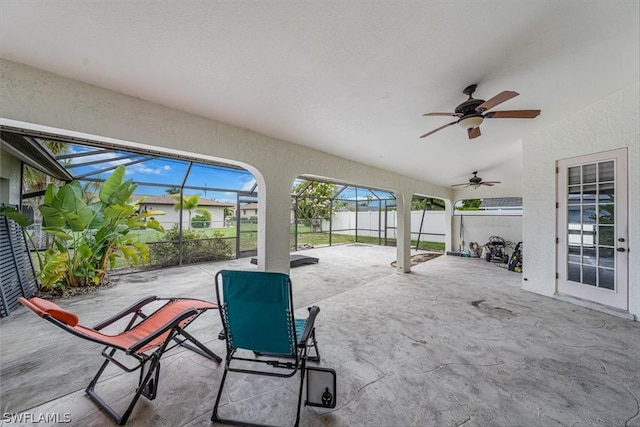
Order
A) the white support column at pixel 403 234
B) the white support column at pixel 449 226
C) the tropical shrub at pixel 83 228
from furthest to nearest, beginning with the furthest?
the white support column at pixel 449 226
the white support column at pixel 403 234
the tropical shrub at pixel 83 228

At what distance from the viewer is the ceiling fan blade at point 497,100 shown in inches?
80.8

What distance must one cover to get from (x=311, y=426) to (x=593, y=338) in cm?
351

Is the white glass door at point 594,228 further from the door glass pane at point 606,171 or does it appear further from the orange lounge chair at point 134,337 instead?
the orange lounge chair at point 134,337

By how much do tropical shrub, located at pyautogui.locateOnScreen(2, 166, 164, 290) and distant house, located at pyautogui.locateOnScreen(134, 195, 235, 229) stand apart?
177 centimetres

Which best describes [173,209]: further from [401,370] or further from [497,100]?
[497,100]

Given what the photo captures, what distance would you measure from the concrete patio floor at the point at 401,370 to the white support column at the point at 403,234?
6.65 ft

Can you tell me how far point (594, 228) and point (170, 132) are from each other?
6.17m

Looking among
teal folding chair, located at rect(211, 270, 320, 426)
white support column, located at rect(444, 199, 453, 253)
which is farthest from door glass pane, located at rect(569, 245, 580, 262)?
white support column, located at rect(444, 199, 453, 253)

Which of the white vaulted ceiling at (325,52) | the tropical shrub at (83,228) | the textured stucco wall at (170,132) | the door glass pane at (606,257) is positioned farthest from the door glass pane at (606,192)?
the tropical shrub at (83,228)

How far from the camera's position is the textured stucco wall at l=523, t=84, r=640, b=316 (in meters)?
3.31

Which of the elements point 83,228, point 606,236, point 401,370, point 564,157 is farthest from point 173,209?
point 606,236

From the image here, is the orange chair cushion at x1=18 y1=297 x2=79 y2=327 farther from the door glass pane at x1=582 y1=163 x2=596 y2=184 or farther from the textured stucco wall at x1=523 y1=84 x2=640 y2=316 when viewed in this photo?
the door glass pane at x1=582 y1=163 x2=596 y2=184

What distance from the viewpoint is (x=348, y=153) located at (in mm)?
4238

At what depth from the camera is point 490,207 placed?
8.80 metres
